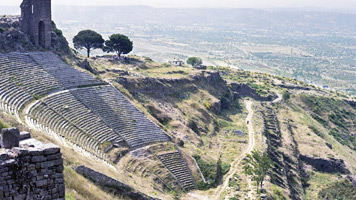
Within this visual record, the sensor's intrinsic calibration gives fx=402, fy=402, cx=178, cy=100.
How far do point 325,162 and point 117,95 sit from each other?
86.7ft

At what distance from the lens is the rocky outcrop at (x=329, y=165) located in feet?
160

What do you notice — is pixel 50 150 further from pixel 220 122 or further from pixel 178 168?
pixel 220 122

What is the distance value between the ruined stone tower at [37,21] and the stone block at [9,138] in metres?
39.6

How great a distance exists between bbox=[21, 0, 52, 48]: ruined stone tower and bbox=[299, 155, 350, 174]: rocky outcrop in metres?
35.6

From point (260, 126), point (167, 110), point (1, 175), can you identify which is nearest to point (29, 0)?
point (167, 110)

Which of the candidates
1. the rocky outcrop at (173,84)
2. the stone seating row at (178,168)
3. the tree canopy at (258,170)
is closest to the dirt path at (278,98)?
the rocky outcrop at (173,84)

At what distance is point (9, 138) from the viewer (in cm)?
1043

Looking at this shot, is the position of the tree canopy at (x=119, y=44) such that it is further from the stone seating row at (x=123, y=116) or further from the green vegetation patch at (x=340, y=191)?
the green vegetation patch at (x=340, y=191)

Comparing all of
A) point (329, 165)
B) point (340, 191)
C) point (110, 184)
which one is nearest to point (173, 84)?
point (329, 165)

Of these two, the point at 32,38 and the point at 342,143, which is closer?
the point at 32,38

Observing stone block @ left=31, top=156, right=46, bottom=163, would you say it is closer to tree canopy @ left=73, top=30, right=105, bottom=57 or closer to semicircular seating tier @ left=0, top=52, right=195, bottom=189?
semicircular seating tier @ left=0, top=52, right=195, bottom=189

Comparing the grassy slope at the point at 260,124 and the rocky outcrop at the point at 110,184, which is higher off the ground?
the rocky outcrop at the point at 110,184

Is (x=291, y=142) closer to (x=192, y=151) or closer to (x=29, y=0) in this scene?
(x=192, y=151)

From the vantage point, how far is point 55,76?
4131 centimetres
